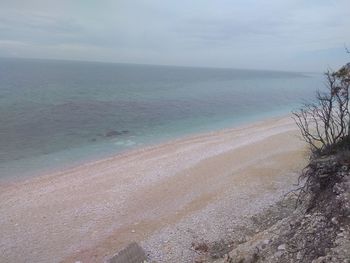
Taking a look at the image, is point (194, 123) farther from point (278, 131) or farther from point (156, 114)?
point (278, 131)

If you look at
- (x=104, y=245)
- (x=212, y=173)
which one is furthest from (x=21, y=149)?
(x=104, y=245)

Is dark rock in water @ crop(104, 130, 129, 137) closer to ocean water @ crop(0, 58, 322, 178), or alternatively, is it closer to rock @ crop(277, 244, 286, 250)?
ocean water @ crop(0, 58, 322, 178)

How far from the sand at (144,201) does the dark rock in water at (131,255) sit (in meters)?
0.60

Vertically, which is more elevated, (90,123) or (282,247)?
(282,247)

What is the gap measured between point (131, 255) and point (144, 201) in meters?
6.08

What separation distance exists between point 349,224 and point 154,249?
725cm

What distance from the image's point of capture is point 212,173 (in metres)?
22.6

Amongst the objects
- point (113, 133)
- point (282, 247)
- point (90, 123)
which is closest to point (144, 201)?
point (282, 247)

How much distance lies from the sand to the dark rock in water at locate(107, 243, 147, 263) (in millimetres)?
595

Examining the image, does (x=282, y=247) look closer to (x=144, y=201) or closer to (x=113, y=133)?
(x=144, y=201)

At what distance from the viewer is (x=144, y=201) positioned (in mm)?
18719

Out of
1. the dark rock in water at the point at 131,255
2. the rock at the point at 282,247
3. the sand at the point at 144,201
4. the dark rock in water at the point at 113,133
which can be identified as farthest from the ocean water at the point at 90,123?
the rock at the point at 282,247

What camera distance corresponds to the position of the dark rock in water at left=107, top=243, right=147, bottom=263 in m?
12.4

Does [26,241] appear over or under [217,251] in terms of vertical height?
A: under
